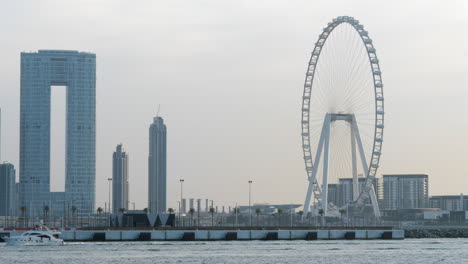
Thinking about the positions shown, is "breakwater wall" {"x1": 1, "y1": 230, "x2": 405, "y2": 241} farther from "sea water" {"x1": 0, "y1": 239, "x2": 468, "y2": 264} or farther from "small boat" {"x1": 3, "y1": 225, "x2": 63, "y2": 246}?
"sea water" {"x1": 0, "y1": 239, "x2": 468, "y2": 264}

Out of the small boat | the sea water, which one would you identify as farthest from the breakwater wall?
the sea water

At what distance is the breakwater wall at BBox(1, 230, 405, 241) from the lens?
13588 cm

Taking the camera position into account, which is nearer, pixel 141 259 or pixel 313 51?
pixel 141 259

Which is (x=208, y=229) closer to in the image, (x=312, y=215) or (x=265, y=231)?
(x=265, y=231)

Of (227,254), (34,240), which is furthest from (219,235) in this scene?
(227,254)

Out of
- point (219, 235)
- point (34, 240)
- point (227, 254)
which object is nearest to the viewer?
point (227, 254)

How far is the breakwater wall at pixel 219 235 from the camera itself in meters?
136

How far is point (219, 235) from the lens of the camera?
141500 millimetres

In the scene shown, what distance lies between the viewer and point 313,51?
150 m

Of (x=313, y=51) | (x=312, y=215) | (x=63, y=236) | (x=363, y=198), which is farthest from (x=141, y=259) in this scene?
(x=312, y=215)

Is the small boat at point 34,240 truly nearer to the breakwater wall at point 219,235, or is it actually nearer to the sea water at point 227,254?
the sea water at point 227,254

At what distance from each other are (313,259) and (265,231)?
165 feet

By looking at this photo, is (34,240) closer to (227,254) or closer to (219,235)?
(219,235)

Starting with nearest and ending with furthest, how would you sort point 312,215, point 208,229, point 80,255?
point 80,255
point 208,229
point 312,215
